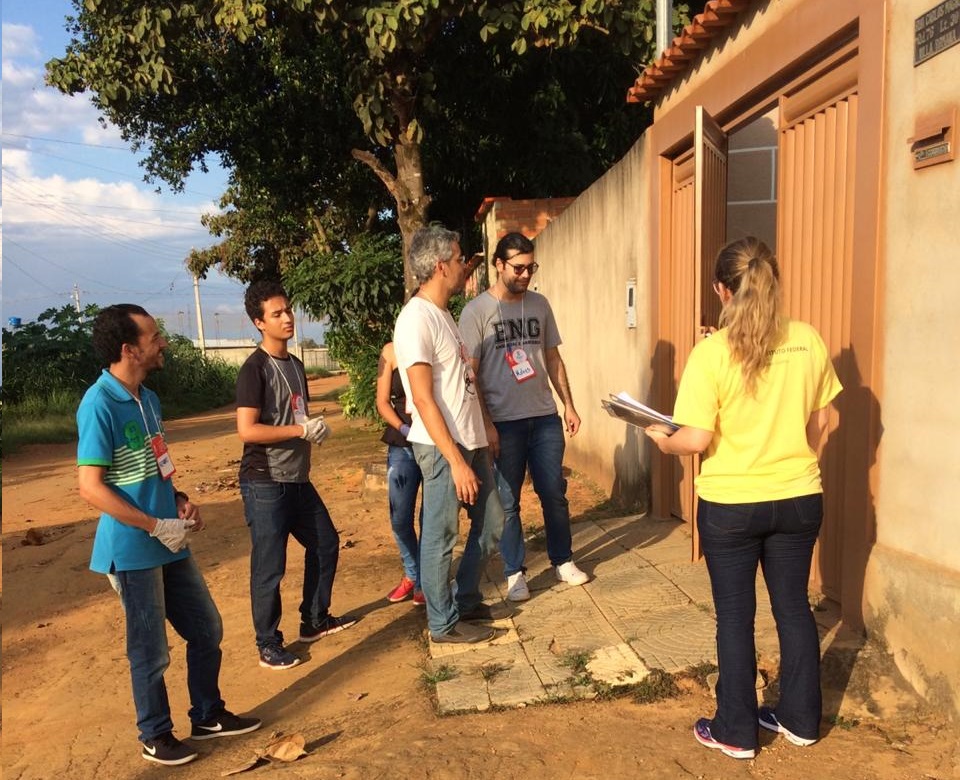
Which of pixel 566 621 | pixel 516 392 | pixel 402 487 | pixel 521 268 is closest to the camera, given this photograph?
pixel 566 621

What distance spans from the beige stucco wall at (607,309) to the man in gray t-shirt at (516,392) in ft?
5.81

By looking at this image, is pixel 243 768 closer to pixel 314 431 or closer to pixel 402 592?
pixel 314 431

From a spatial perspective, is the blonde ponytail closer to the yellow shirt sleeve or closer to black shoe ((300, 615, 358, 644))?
the yellow shirt sleeve

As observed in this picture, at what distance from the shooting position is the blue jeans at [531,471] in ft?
14.0

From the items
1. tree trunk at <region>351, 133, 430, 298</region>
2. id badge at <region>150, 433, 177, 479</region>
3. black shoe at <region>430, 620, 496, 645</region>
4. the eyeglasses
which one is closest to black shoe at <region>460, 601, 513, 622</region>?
black shoe at <region>430, 620, 496, 645</region>

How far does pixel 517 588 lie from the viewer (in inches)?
171

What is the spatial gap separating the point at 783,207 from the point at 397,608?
3320mm

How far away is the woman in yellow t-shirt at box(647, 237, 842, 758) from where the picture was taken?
8.19 ft

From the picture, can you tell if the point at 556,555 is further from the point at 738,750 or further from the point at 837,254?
the point at 837,254

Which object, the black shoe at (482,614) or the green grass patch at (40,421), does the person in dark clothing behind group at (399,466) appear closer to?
the black shoe at (482,614)

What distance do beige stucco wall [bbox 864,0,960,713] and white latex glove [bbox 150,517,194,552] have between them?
285 centimetres

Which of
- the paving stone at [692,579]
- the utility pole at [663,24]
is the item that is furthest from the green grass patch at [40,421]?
the paving stone at [692,579]

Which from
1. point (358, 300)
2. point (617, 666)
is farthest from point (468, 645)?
point (358, 300)

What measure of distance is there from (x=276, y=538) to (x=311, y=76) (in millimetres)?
11568
